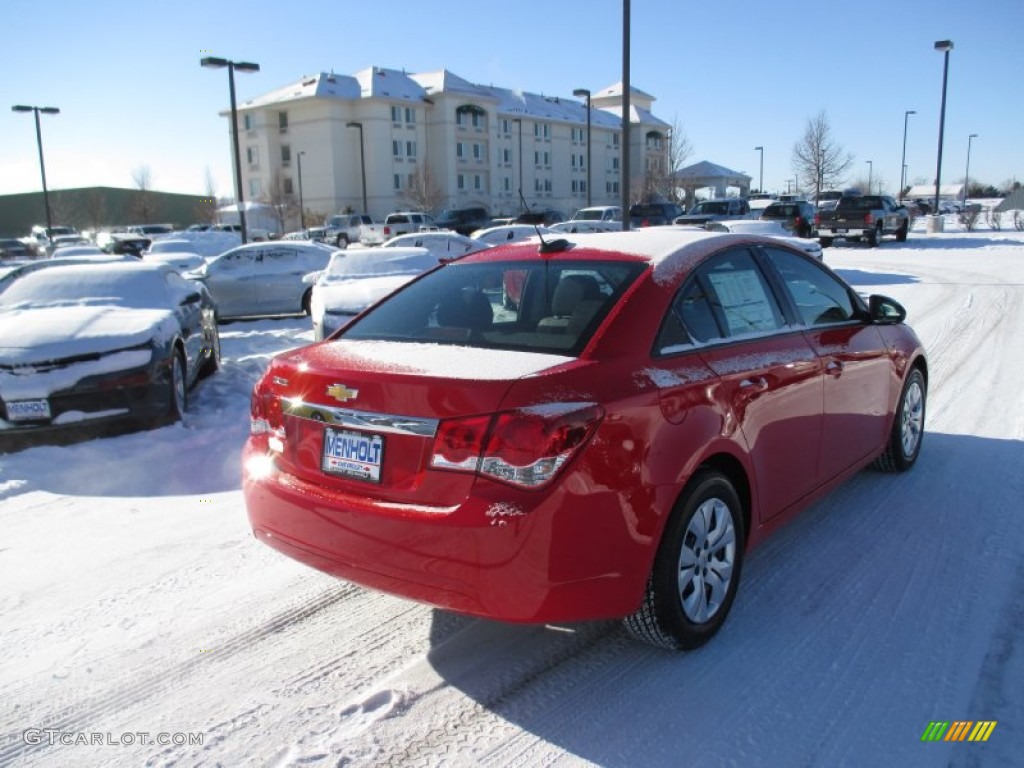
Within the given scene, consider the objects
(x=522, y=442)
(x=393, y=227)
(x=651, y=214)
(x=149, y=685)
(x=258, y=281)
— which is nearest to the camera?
(x=522, y=442)

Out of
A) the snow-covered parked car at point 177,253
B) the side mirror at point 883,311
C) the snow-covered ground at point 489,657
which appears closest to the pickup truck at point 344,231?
the snow-covered parked car at point 177,253

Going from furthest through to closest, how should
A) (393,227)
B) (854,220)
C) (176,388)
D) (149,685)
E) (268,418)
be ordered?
1. (393,227)
2. (854,220)
3. (176,388)
4. (268,418)
5. (149,685)

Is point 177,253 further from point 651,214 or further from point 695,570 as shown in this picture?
point 695,570

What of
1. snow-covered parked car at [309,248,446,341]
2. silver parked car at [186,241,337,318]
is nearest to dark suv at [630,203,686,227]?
silver parked car at [186,241,337,318]

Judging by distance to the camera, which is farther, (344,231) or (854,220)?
(344,231)

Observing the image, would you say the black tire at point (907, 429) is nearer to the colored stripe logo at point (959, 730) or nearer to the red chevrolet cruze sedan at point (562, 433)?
the red chevrolet cruze sedan at point (562, 433)

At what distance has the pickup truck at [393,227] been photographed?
44000mm

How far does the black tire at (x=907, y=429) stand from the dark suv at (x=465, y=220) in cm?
3599

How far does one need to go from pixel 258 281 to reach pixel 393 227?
2977 cm

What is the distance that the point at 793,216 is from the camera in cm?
2858

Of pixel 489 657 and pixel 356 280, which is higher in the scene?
pixel 356 280

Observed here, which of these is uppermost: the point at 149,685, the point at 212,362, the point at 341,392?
the point at 341,392

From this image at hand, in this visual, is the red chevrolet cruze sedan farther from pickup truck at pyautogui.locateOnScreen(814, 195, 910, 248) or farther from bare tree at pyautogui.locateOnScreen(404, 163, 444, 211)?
bare tree at pyautogui.locateOnScreen(404, 163, 444, 211)

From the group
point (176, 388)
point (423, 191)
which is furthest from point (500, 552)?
point (423, 191)
